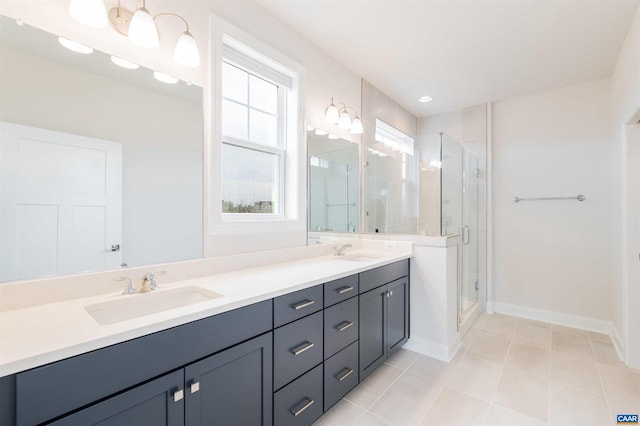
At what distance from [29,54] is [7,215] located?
2.07 ft

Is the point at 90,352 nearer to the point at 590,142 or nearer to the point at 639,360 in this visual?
the point at 639,360

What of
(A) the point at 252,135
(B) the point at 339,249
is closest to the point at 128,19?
(A) the point at 252,135

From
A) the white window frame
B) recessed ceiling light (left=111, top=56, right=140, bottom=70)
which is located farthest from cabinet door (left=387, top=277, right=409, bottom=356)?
recessed ceiling light (left=111, top=56, right=140, bottom=70)

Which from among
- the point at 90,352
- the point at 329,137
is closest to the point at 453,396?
the point at 90,352

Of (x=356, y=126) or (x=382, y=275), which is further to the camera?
(x=356, y=126)

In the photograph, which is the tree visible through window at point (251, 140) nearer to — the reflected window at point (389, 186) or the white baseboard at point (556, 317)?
the reflected window at point (389, 186)

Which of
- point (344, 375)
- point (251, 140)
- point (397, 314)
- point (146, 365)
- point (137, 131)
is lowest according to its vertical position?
point (344, 375)

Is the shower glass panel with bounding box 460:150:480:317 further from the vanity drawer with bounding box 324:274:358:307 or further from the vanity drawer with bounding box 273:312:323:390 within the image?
the vanity drawer with bounding box 273:312:323:390

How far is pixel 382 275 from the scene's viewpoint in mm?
2045

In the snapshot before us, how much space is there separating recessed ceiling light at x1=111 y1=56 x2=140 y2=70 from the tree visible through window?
1.84 ft

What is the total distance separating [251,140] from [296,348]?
1.41 meters

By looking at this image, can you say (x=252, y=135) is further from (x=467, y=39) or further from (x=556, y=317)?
(x=556, y=317)

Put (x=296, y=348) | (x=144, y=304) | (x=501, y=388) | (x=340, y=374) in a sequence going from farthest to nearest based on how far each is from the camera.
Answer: (x=501, y=388) < (x=340, y=374) < (x=296, y=348) < (x=144, y=304)

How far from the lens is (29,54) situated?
109cm
